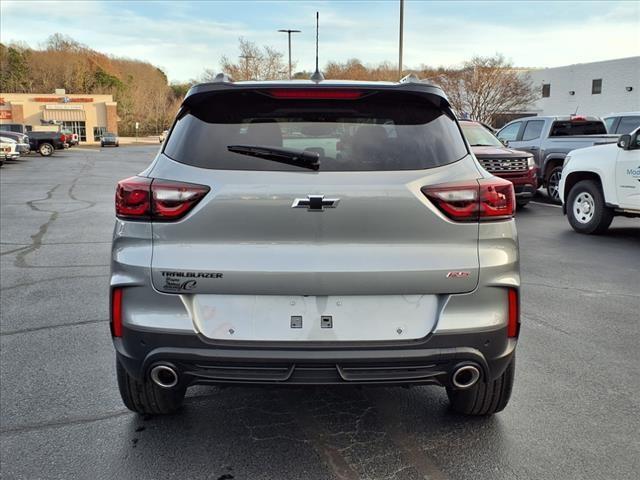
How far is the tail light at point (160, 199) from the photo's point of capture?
8.52 ft

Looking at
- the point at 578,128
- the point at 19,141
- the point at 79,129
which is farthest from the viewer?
the point at 79,129

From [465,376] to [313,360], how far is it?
0.72 m

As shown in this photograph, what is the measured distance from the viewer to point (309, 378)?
8.46 ft

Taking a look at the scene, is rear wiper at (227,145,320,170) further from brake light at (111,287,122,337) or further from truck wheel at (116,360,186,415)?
truck wheel at (116,360,186,415)

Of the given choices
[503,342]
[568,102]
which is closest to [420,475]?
[503,342]

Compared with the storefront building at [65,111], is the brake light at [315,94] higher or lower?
lower

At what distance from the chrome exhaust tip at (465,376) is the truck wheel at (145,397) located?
1.44m

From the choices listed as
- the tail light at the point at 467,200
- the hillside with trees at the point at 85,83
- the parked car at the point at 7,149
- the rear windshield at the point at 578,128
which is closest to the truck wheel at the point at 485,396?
the tail light at the point at 467,200

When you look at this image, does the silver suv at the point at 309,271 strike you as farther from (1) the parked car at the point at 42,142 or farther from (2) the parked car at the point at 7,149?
(1) the parked car at the point at 42,142

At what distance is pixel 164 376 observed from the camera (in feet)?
8.79

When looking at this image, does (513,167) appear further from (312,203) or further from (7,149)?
A: (7,149)

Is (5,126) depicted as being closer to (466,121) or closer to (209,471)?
(466,121)

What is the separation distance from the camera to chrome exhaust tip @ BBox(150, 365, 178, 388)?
2.63m

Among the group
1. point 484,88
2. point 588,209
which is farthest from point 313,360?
point 484,88
